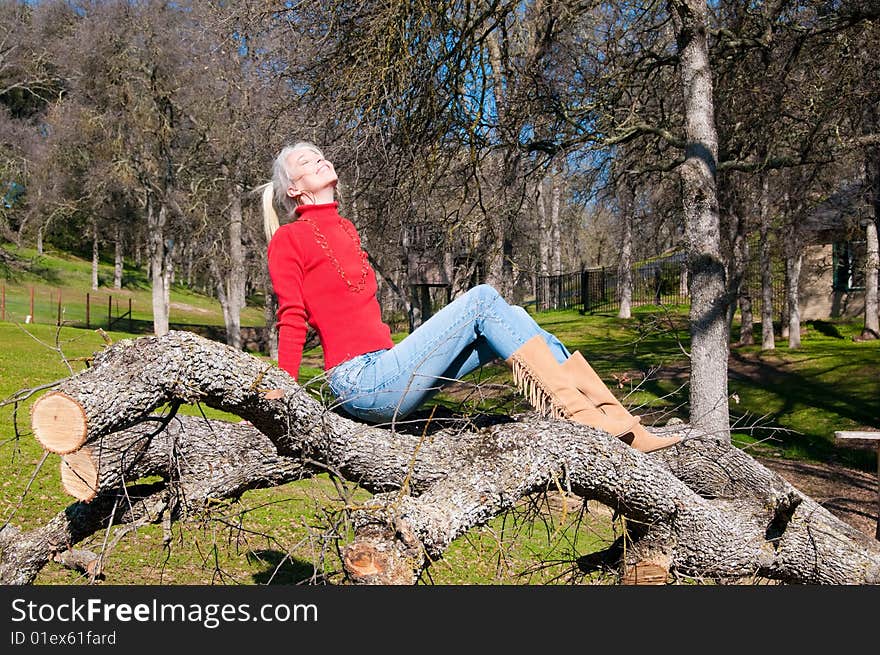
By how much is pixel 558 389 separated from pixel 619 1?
6.73 m

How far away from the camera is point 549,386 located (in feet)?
10.2

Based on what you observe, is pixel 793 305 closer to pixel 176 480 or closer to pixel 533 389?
pixel 533 389

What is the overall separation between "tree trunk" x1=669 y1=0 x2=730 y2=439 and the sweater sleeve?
4387 millimetres

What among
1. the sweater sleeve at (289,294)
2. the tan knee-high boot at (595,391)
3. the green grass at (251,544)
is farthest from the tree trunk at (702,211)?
the sweater sleeve at (289,294)

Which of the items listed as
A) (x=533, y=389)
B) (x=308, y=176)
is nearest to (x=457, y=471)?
(x=533, y=389)

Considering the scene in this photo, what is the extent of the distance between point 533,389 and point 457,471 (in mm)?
448

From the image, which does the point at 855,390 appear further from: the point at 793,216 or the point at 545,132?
the point at 545,132

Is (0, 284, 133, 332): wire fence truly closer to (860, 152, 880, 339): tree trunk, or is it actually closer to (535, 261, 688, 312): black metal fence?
(535, 261, 688, 312): black metal fence

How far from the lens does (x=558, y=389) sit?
312cm

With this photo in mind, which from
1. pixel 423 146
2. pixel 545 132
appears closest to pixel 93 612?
pixel 423 146

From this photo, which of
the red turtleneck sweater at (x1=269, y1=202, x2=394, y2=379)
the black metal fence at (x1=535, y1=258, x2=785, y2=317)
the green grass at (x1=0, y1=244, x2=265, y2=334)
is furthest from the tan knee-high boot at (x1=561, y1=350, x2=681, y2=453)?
the green grass at (x1=0, y1=244, x2=265, y2=334)

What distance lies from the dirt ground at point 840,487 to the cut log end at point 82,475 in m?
7.83

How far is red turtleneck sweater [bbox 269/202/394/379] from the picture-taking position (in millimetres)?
3373

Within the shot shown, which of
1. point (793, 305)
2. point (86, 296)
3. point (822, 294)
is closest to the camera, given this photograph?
point (793, 305)
